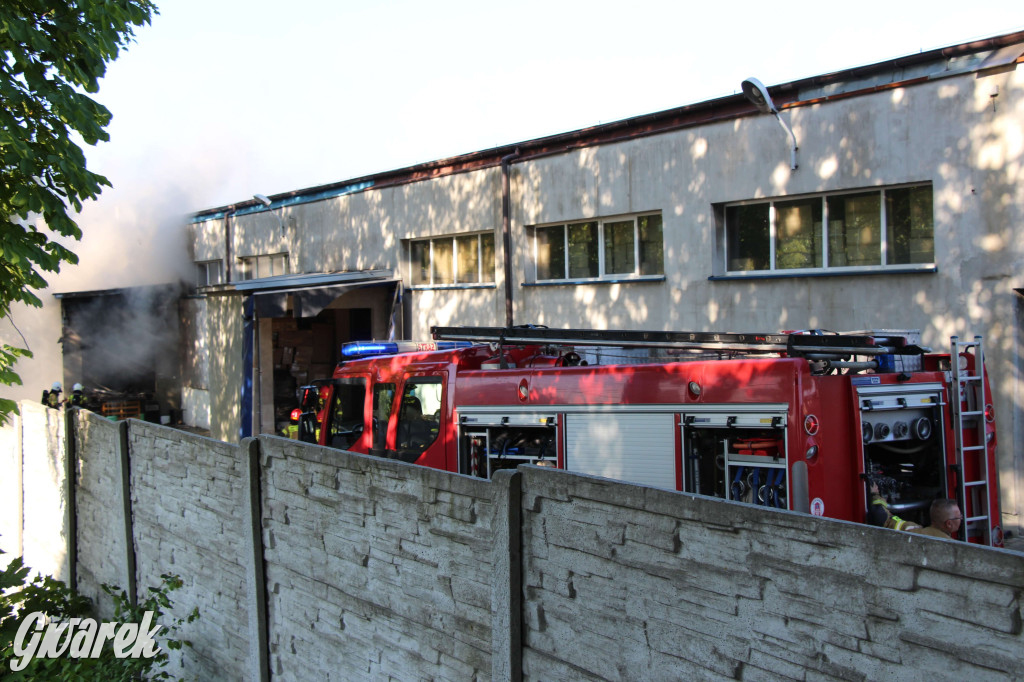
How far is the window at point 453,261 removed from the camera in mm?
14883

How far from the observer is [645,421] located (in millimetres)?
5953

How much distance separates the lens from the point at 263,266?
21.2 m

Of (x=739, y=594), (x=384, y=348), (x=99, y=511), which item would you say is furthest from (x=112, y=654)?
(x=739, y=594)

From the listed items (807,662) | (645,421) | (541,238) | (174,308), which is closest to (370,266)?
(541,238)

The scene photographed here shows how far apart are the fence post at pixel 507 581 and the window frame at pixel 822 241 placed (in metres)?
7.39

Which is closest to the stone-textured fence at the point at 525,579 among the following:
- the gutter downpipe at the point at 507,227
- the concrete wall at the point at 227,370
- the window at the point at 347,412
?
the window at the point at 347,412

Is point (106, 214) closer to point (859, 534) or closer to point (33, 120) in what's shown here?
point (33, 120)

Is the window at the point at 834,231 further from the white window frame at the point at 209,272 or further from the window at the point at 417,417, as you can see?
the white window frame at the point at 209,272

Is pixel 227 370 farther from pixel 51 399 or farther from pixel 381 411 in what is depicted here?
pixel 381 411

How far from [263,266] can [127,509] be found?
15.0 metres

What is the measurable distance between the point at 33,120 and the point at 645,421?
18.4 ft

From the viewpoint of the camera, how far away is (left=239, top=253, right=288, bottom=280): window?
66.5 ft

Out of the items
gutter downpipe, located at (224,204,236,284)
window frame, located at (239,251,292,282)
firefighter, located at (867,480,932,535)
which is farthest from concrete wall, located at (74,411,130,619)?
gutter downpipe, located at (224,204,236,284)

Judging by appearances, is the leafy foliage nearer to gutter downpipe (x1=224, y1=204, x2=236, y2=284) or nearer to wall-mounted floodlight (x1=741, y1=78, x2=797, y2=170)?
wall-mounted floodlight (x1=741, y1=78, x2=797, y2=170)
